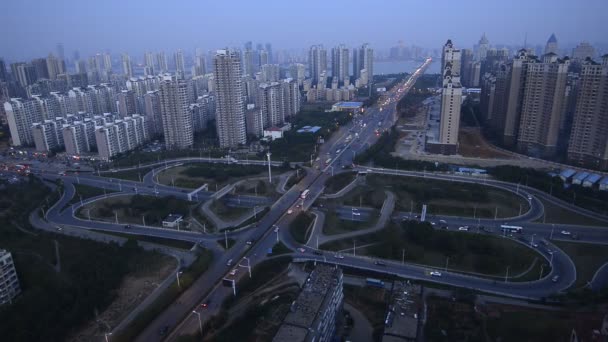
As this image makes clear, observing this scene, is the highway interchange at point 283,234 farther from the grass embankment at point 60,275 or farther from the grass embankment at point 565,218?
the grass embankment at point 60,275

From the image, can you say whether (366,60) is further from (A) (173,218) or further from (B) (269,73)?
(A) (173,218)

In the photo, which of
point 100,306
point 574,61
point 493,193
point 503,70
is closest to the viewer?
point 100,306

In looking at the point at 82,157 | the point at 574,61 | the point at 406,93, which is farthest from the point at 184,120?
the point at 574,61

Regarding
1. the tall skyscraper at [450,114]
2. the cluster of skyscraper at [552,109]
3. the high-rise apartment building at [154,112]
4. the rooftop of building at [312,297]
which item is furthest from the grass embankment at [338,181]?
the high-rise apartment building at [154,112]

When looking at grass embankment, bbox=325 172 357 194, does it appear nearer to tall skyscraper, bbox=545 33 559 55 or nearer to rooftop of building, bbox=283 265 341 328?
rooftop of building, bbox=283 265 341 328

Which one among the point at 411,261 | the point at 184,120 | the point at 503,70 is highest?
the point at 503,70

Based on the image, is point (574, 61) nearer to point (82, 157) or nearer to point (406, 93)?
point (406, 93)
